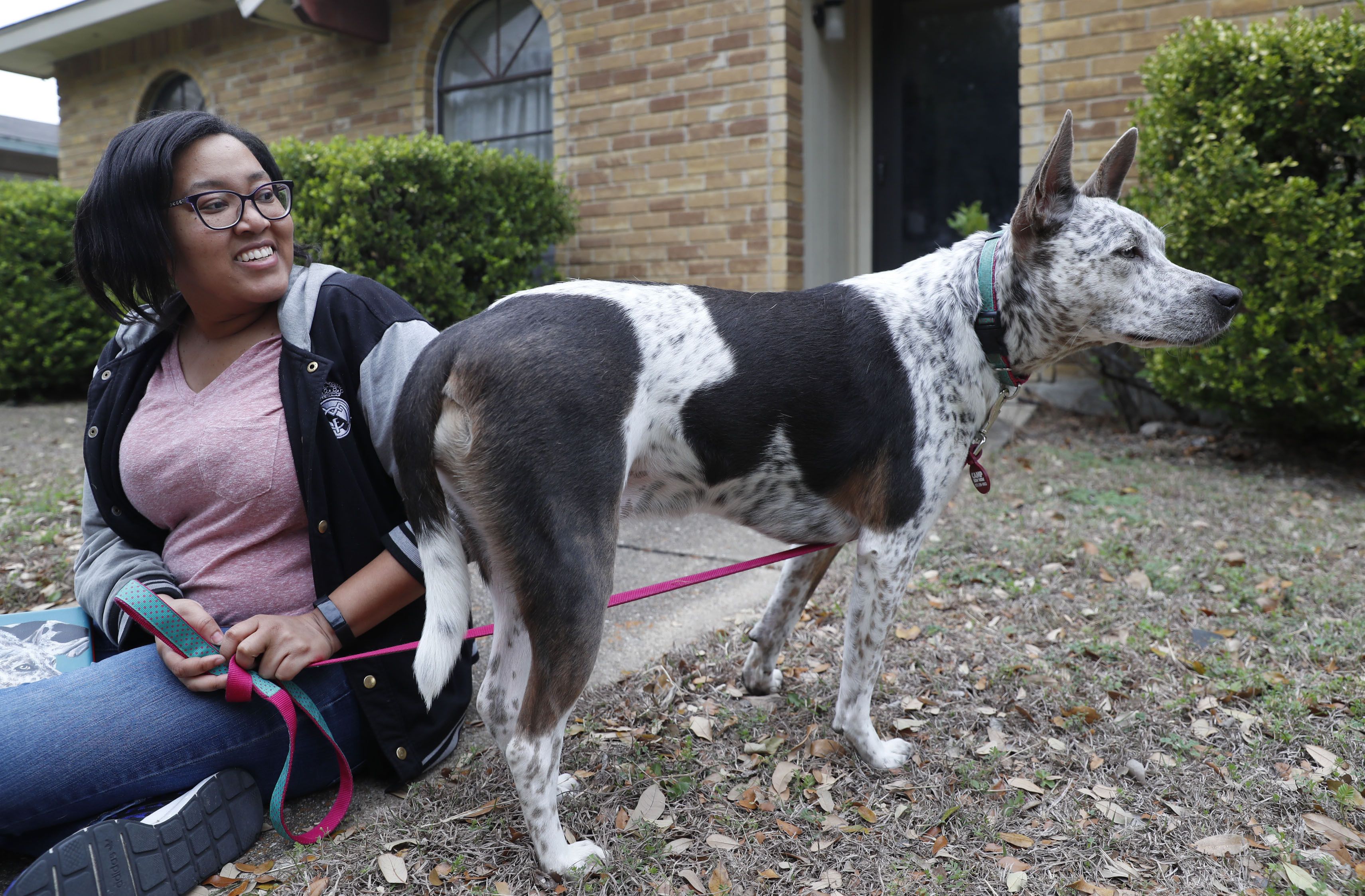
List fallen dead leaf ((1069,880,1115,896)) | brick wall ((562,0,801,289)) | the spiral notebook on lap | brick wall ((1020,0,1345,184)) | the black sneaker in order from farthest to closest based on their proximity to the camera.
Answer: brick wall ((562,0,801,289)), brick wall ((1020,0,1345,184)), the spiral notebook on lap, fallen dead leaf ((1069,880,1115,896)), the black sneaker

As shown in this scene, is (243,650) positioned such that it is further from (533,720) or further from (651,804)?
(651,804)

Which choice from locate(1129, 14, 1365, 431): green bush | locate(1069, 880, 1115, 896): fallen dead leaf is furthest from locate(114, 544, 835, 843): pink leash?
locate(1129, 14, 1365, 431): green bush

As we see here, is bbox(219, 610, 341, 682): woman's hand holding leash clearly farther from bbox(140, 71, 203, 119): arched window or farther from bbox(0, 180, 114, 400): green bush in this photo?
bbox(140, 71, 203, 119): arched window

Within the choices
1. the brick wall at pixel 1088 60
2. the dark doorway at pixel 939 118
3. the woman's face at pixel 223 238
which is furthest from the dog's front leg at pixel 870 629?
the dark doorway at pixel 939 118

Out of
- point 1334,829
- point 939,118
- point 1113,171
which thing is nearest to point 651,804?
point 1334,829

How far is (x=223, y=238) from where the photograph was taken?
228 centimetres

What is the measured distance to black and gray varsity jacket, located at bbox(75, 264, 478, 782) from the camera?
90.0 inches

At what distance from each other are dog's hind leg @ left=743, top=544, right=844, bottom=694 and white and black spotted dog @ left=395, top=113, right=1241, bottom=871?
1.06 feet

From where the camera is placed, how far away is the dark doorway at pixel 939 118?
7684 millimetres

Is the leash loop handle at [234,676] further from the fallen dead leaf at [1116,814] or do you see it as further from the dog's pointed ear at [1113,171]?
the dog's pointed ear at [1113,171]

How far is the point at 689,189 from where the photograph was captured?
297 inches

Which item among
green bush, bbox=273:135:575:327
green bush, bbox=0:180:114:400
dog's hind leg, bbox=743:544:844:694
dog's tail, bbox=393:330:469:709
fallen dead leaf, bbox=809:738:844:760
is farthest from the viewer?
green bush, bbox=0:180:114:400

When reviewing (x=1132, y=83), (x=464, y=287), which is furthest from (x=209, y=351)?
(x=1132, y=83)

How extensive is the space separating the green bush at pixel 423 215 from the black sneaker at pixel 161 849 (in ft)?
16.0
